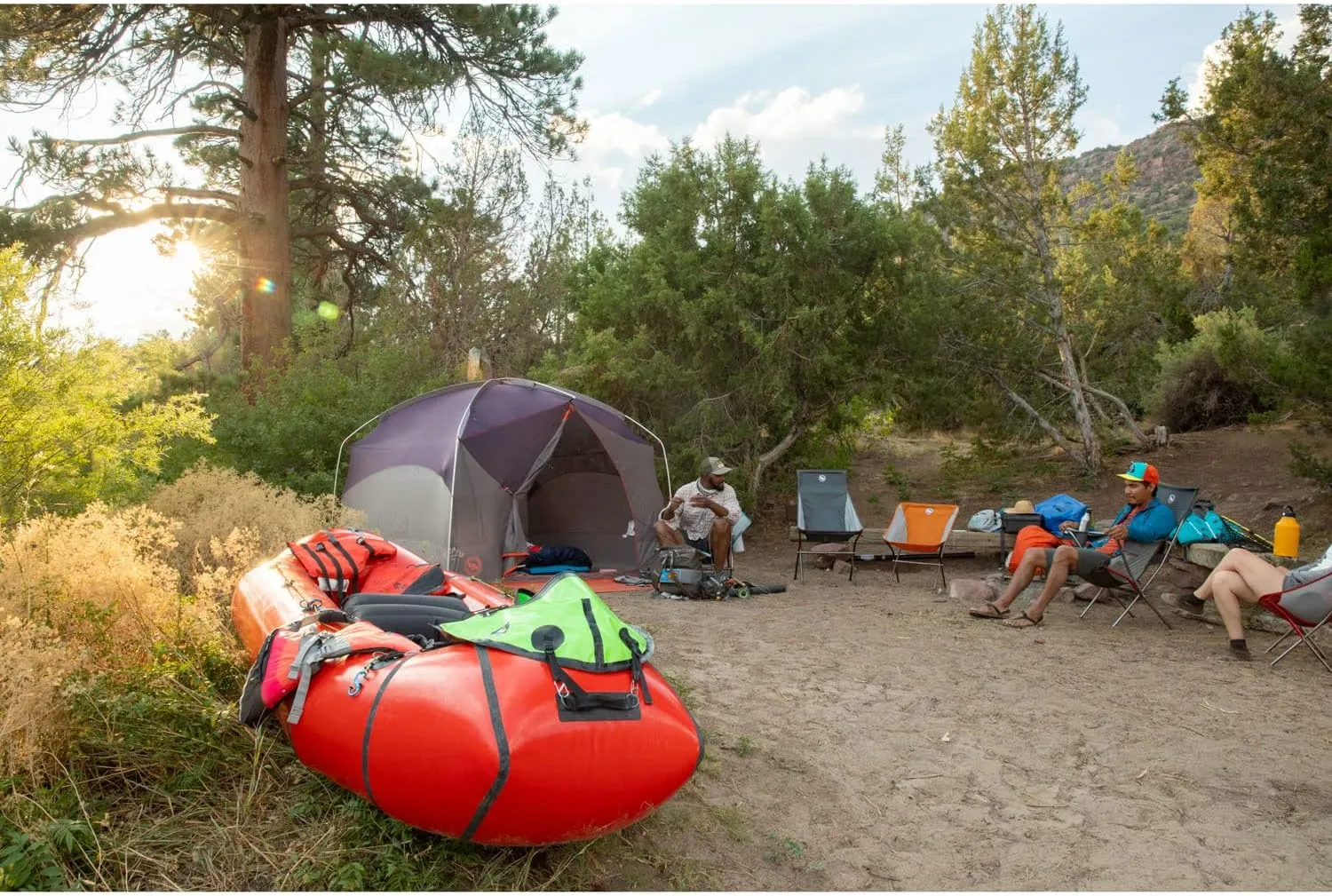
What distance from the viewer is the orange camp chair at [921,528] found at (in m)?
8.27

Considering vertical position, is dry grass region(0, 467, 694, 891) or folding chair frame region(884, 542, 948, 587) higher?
dry grass region(0, 467, 694, 891)

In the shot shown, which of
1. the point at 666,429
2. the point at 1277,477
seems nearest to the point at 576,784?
the point at 666,429

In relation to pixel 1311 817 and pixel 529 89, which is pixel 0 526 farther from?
pixel 529 89

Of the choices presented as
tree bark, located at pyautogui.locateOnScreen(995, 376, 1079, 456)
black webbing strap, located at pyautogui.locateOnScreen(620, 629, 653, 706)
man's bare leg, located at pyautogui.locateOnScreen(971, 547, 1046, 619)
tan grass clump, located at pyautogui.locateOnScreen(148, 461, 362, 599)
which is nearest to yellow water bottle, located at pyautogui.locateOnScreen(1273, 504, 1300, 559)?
man's bare leg, located at pyautogui.locateOnScreen(971, 547, 1046, 619)

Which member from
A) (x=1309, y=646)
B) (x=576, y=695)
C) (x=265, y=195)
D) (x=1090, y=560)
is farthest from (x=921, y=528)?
(x=265, y=195)

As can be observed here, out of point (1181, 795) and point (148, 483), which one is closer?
point (1181, 795)

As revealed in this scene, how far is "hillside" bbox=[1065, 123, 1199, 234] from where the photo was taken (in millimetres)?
28969

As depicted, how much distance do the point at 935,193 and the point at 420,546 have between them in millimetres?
7123

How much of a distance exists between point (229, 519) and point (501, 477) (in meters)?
2.87

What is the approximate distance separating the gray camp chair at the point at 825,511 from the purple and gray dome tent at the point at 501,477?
55.5 inches

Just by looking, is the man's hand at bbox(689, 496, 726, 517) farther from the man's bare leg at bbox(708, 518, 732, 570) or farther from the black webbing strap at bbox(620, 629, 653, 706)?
the black webbing strap at bbox(620, 629, 653, 706)

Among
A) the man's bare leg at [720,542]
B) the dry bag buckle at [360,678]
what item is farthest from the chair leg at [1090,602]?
the dry bag buckle at [360,678]

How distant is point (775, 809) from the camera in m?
3.39

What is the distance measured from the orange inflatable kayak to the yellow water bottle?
5.43 m
